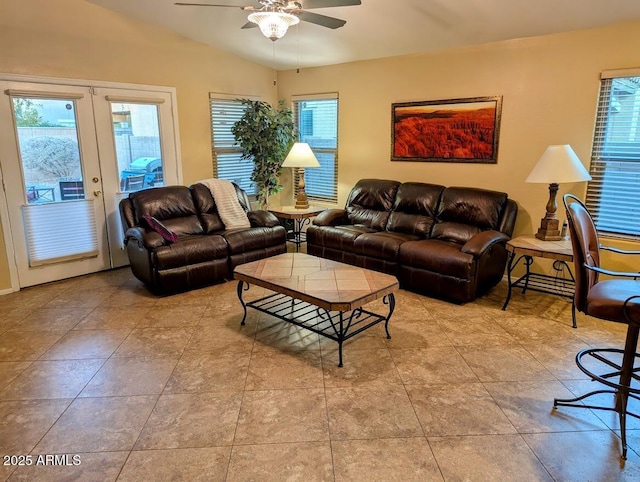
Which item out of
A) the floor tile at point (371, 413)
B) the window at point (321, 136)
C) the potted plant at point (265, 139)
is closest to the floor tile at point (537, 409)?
the floor tile at point (371, 413)

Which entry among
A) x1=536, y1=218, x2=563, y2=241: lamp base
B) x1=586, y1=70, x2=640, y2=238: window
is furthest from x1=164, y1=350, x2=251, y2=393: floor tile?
x1=586, y1=70, x2=640, y2=238: window

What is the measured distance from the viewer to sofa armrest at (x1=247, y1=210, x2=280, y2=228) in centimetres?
511

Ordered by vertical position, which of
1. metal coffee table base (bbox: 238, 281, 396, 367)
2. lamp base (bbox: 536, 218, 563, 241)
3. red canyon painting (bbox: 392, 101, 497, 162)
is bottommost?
metal coffee table base (bbox: 238, 281, 396, 367)

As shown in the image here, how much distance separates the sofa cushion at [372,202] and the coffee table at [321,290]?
156 cm

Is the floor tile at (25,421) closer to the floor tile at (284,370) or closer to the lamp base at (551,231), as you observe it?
the floor tile at (284,370)

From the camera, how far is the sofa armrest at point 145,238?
4125 millimetres

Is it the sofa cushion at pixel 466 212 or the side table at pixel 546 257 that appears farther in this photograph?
the sofa cushion at pixel 466 212

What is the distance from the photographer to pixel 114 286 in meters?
4.53

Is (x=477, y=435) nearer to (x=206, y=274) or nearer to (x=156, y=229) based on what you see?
(x=206, y=274)

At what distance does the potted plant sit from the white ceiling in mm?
759

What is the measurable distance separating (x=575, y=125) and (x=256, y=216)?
3.43 metres

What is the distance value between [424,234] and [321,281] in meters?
1.92

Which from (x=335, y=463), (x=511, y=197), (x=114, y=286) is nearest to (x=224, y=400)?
(x=335, y=463)

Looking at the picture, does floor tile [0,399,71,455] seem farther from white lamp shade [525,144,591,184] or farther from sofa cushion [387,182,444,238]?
white lamp shade [525,144,591,184]
